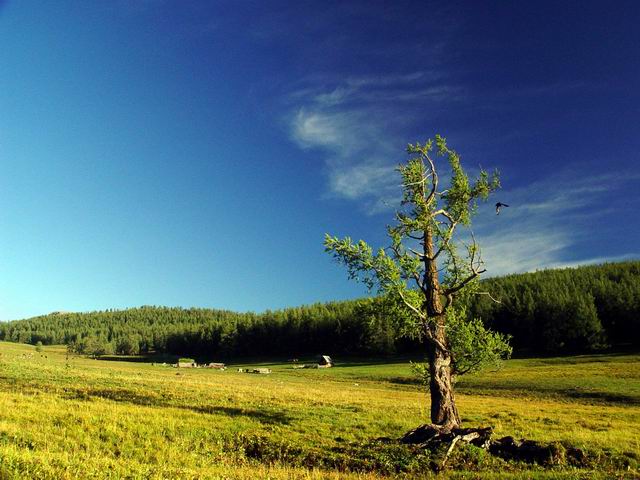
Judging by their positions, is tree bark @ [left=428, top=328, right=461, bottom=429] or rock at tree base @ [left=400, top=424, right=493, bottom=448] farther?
tree bark @ [left=428, top=328, right=461, bottom=429]

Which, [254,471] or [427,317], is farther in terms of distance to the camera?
[427,317]

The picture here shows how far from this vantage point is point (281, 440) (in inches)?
725

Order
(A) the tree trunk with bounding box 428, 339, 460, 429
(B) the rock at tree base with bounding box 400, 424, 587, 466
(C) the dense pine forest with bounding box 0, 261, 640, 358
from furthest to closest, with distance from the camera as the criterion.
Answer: (C) the dense pine forest with bounding box 0, 261, 640, 358, (A) the tree trunk with bounding box 428, 339, 460, 429, (B) the rock at tree base with bounding box 400, 424, 587, 466

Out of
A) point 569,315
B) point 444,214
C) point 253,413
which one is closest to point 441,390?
point 444,214

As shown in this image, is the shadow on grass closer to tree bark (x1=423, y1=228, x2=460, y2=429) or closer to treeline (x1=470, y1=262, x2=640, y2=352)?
tree bark (x1=423, y1=228, x2=460, y2=429)

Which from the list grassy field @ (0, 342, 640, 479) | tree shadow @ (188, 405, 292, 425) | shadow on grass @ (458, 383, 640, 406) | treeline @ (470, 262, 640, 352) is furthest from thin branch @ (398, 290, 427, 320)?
treeline @ (470, 262, 640, 352)

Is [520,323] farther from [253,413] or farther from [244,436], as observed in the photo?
[244,436]

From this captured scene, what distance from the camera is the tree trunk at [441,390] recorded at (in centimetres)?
2083

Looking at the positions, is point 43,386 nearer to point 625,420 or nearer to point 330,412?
point 330,412

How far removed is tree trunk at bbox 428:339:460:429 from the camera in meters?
20.8

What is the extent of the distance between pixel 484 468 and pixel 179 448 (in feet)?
35.1

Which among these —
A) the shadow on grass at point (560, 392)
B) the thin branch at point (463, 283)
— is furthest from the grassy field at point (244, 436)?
the shadow on grass at point (560, 392)

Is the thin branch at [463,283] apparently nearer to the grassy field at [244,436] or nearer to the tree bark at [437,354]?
the tree bark at [437,354]

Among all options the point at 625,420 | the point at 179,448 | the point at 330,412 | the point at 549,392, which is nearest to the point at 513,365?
the point at 549,392
